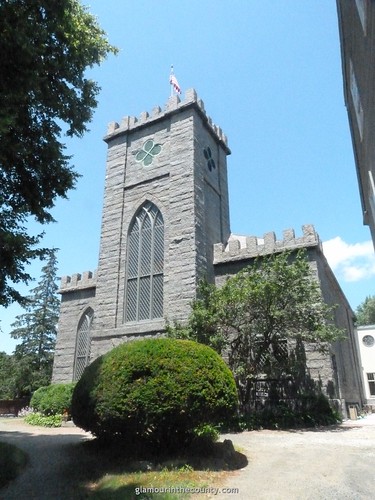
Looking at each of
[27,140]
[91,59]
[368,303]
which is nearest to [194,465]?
[27,140]

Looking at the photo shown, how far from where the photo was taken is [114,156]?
21.6m

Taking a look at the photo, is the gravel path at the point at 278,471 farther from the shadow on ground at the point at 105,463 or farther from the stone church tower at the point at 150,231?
the stone church tower at the point at 150,231

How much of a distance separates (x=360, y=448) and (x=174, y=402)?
4.48 metres

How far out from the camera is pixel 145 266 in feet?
59.5

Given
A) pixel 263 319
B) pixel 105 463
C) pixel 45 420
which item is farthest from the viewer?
pixel 45 420

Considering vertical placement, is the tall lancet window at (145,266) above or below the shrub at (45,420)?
above

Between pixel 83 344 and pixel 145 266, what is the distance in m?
6.05

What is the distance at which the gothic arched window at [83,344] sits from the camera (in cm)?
1984

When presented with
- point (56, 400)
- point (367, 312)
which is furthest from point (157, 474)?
point (367, 312)

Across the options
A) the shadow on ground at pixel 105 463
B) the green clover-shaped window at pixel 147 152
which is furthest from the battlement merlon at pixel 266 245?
the shadow on ground at pixel 105 463

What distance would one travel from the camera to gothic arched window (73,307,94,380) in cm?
1984

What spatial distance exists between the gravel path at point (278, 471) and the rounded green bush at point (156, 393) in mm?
1040

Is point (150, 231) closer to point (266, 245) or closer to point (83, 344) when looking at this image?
point (266, 245)

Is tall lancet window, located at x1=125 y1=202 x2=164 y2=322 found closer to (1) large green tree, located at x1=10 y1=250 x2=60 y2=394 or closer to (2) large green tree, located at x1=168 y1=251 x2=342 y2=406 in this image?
(2) large green tree, located at x1=168 y1=251 x2=342 y2=406
